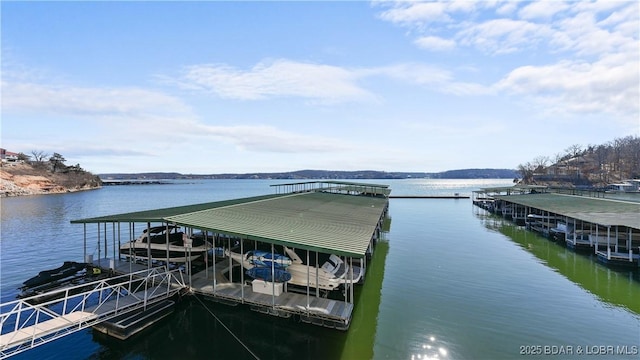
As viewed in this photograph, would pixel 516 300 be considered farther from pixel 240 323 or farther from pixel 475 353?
pixel 240 323

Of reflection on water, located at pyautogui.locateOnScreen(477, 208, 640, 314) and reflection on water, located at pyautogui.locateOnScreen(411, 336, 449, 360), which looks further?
reflection on water, located at pyautogui.locateOnScreen(477, 208, 640, 314)

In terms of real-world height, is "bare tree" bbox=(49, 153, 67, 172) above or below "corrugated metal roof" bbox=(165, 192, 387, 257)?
above

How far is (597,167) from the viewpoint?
4001 inches

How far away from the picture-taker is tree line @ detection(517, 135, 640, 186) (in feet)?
314

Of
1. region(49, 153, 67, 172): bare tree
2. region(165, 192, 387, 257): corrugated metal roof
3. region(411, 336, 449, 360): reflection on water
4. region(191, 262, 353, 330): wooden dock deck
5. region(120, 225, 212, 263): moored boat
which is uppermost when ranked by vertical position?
region(49, 153, 67, 172): bare tree

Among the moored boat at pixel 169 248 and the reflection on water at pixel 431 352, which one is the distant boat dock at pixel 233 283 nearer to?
the moored boat at pixel 169 248

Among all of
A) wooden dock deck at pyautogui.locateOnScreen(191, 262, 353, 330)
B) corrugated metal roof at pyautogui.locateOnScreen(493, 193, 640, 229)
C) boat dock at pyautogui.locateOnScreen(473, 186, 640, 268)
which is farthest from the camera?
corrugated metal roof at pyautogui.locateOnScreen(493, 193, 640, 229)

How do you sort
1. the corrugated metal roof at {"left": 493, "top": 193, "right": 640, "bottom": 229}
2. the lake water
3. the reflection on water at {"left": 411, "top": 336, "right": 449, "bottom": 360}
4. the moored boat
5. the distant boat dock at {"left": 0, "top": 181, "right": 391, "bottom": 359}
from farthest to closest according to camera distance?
the corrugated metal roof at {"left": 493, "top": 193, "right": 640, "bottom": 229}
the moored boat
the distant boat dock at {"left": 0, "top": 181, "right": 391, "bottom": 359}
the lake water
the reflection on water at {"left": 411, "top": 336, "right": 449, "bottom": 360}

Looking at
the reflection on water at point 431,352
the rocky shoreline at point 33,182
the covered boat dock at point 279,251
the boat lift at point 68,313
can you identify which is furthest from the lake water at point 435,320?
the rocky shoreline at point 33,182

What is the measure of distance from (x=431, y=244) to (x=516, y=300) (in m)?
12.4

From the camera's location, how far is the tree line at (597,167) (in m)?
95.6

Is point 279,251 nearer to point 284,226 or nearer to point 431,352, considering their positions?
point 284,226

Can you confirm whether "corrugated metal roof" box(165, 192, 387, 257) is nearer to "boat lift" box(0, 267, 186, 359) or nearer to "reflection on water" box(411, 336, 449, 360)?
"boat lift" box(0, 267, 186, 359)

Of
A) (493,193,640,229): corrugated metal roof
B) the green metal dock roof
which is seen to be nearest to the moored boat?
the green metal dock roof
